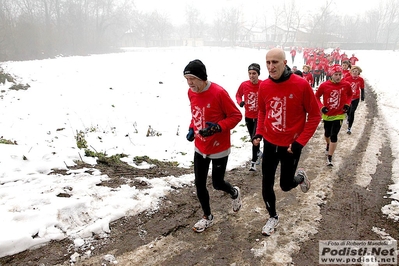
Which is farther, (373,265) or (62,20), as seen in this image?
(62,20)

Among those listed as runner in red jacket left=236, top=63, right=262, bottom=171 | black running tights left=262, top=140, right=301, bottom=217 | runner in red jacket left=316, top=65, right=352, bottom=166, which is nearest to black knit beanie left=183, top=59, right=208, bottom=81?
black running tights left=262, top=140, right=301, bottom=217

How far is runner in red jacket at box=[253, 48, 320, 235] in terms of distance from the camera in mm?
3266

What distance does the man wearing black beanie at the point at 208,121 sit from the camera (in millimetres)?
3352

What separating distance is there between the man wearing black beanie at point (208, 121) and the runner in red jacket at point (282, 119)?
0.43m

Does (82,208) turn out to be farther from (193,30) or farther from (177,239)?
(193,30)

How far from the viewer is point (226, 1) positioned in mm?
115562

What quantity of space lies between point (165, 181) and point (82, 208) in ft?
5.24

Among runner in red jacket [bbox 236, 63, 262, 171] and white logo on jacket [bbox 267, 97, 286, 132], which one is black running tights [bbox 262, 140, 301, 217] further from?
runner in red jacket [bbox 236, 63, 262, 171]

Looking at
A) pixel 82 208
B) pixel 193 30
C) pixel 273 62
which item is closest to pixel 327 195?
pixel 273 62

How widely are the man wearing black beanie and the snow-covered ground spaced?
4.44 feet

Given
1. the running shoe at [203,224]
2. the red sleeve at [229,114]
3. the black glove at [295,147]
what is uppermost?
the red sleeve at [229,114]

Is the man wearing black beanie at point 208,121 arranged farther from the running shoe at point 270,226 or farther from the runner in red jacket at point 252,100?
the runner in red jacket at point 252,100

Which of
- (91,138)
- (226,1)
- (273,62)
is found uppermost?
(226,1)

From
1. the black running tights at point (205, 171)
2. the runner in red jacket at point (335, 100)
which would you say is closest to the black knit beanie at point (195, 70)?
the black running tights at point (205, 171)
